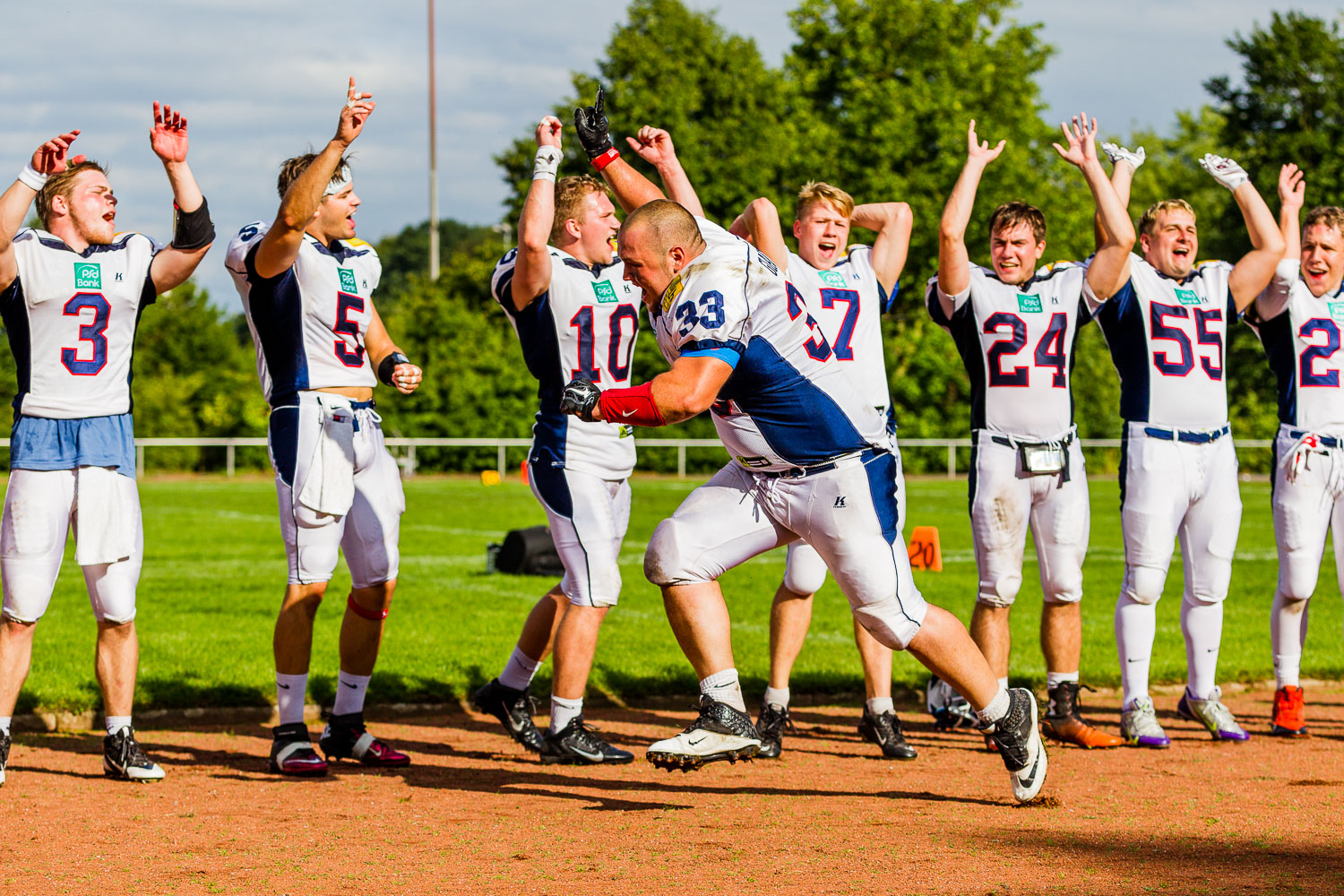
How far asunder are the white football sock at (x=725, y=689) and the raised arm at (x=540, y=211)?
220cm

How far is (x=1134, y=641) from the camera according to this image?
761 cm

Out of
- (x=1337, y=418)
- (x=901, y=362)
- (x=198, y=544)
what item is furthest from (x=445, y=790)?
(x=901, y=362)

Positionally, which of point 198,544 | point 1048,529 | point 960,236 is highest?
point 960,236

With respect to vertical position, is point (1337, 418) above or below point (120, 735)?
above

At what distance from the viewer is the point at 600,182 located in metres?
7.25

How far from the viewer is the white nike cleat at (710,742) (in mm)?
5262

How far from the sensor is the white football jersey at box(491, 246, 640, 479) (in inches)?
270

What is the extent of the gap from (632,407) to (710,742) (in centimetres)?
134

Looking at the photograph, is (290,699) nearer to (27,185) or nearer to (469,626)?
(27,185)

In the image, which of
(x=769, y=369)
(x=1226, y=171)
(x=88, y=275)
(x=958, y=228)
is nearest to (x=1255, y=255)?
(x=1226, y=171)

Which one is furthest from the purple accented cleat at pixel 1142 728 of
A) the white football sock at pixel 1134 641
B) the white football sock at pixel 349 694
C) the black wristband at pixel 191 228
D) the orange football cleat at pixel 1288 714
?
the black wristband at pixel 191 228

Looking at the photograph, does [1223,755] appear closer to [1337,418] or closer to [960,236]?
[1337,418]

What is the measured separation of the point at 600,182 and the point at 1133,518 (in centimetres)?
334

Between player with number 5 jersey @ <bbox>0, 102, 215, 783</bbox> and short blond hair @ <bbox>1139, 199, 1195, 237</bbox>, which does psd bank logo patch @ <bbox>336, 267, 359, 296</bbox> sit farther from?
short blond hair @ <bbox>1139, 199, 1195, 237</bbox>
